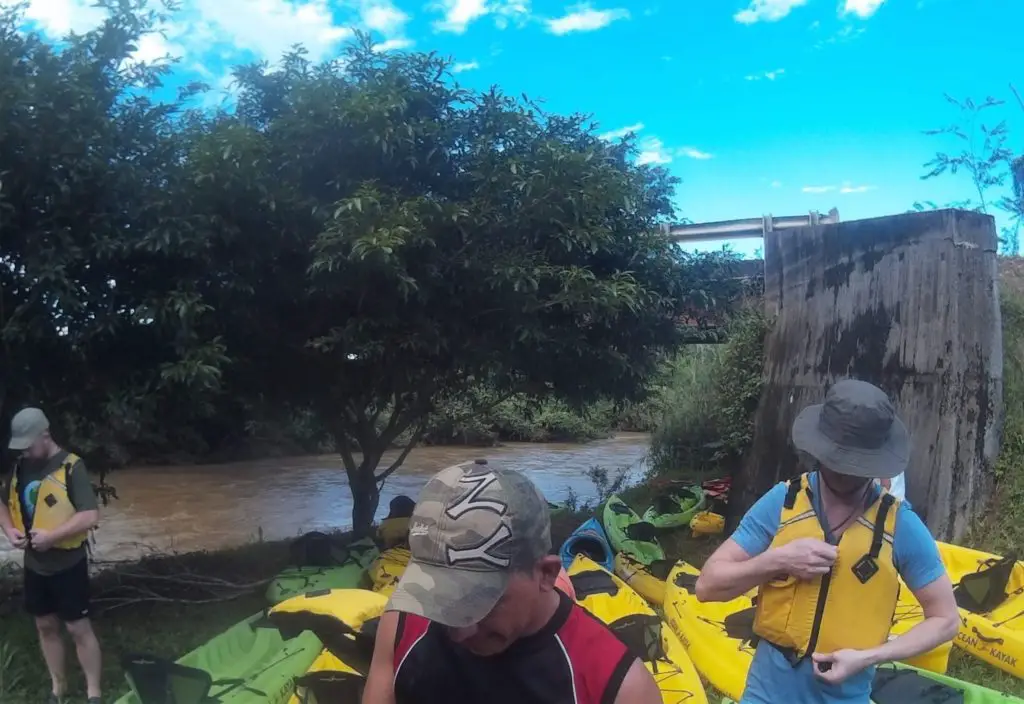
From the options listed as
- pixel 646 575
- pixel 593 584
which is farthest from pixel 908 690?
pixel 646 575

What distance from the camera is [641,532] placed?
7.06 m

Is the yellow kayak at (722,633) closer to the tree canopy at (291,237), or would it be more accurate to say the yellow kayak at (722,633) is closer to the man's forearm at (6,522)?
the tree canopy at (291,237)

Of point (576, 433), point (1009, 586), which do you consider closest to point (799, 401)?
point (1009, 586)

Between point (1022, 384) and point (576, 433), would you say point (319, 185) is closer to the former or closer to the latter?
point (1022, 384)

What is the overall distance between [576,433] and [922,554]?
23184mm

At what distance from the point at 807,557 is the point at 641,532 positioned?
200 inches

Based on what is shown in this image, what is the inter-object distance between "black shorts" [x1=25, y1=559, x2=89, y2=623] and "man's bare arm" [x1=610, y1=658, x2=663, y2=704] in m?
3.82

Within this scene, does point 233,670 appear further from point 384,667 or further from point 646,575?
point 384,667

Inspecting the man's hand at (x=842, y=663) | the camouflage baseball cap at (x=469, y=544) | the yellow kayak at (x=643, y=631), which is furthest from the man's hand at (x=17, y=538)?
the man's hand at (x=842, y=663)

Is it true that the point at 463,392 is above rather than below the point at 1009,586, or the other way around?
above

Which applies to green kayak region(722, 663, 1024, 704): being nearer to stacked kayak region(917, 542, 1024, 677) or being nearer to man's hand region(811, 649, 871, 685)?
stacked kayak region(917, 542, 1024, 677)

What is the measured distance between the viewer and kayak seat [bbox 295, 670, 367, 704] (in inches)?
134

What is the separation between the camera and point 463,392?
790 cm

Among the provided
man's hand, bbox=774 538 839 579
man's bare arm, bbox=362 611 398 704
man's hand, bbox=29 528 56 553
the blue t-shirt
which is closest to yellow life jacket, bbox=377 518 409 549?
man's hand, bbox=29 528 56 553
